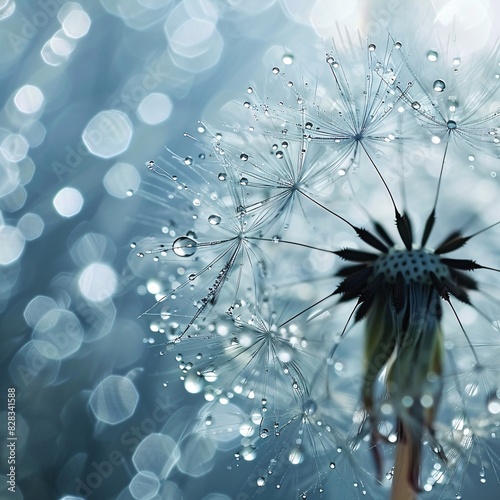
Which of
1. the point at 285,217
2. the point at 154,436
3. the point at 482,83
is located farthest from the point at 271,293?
the point at 154,436

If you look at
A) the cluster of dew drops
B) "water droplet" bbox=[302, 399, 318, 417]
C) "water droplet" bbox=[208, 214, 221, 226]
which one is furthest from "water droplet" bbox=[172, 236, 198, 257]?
"water droplet" bbox=[302, 399, 318, 417]

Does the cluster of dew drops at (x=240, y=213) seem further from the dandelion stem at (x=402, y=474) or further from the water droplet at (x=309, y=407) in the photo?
the dandelion stem at (x=402, y=474)

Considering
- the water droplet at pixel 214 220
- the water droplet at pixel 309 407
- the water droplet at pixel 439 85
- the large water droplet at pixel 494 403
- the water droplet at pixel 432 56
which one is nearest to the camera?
the large water droplet at pixel 494 403

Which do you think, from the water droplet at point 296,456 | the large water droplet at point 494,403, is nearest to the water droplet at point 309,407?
the water droplet at point 296,456

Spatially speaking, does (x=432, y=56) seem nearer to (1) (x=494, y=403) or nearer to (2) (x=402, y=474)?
(1) (x=494, y=403)

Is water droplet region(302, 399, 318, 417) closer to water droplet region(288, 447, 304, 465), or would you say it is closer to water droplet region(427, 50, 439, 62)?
water droplet region(288, 447, 304, 465)

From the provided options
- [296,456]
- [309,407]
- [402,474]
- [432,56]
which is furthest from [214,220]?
[402,474]
